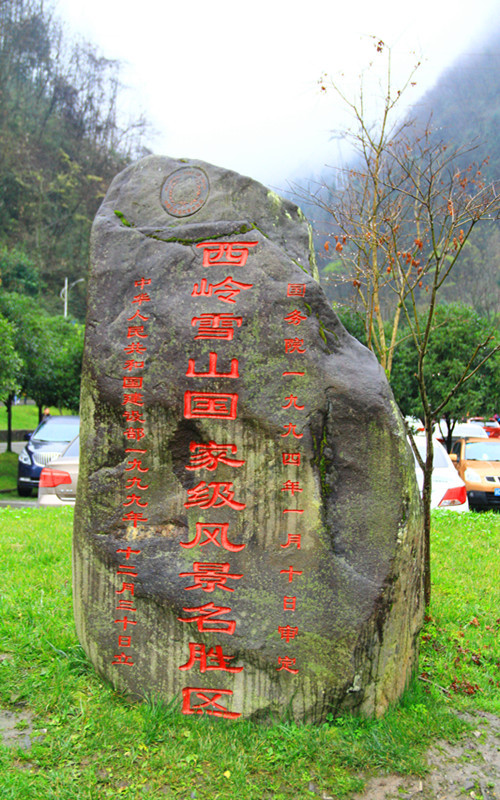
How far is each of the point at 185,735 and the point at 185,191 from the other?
2661 millimetres

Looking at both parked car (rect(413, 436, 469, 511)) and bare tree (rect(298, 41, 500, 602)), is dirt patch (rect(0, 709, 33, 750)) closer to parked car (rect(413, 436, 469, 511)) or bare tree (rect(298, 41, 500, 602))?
bare tree (rect(298, 41, 500, 602))

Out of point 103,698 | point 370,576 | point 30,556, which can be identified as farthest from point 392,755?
point 30,556

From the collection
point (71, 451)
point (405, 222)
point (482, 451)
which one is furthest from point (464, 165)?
point (71, 451)

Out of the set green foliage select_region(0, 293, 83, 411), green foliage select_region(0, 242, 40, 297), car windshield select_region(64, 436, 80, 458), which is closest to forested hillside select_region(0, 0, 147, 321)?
green foliage select_region(0, 242, 40, 297)

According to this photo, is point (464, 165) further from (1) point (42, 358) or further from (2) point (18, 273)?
(2) point (18, 273)

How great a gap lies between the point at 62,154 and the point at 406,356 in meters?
25.9

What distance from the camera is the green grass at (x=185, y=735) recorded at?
2391mm

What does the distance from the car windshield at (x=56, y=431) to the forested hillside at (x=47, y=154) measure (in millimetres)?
16420

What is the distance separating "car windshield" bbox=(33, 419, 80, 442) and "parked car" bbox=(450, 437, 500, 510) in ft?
19.6

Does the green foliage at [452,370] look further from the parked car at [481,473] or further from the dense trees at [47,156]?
the dense trees at [47,156]

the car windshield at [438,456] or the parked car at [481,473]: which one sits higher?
the car windshield at [438,456]

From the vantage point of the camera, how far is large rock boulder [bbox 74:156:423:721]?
272cm

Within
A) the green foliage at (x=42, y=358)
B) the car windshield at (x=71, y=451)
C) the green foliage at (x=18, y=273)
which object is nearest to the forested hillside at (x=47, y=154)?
the green foliage at (x=18, y=273)

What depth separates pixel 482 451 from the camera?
975 centimetres
